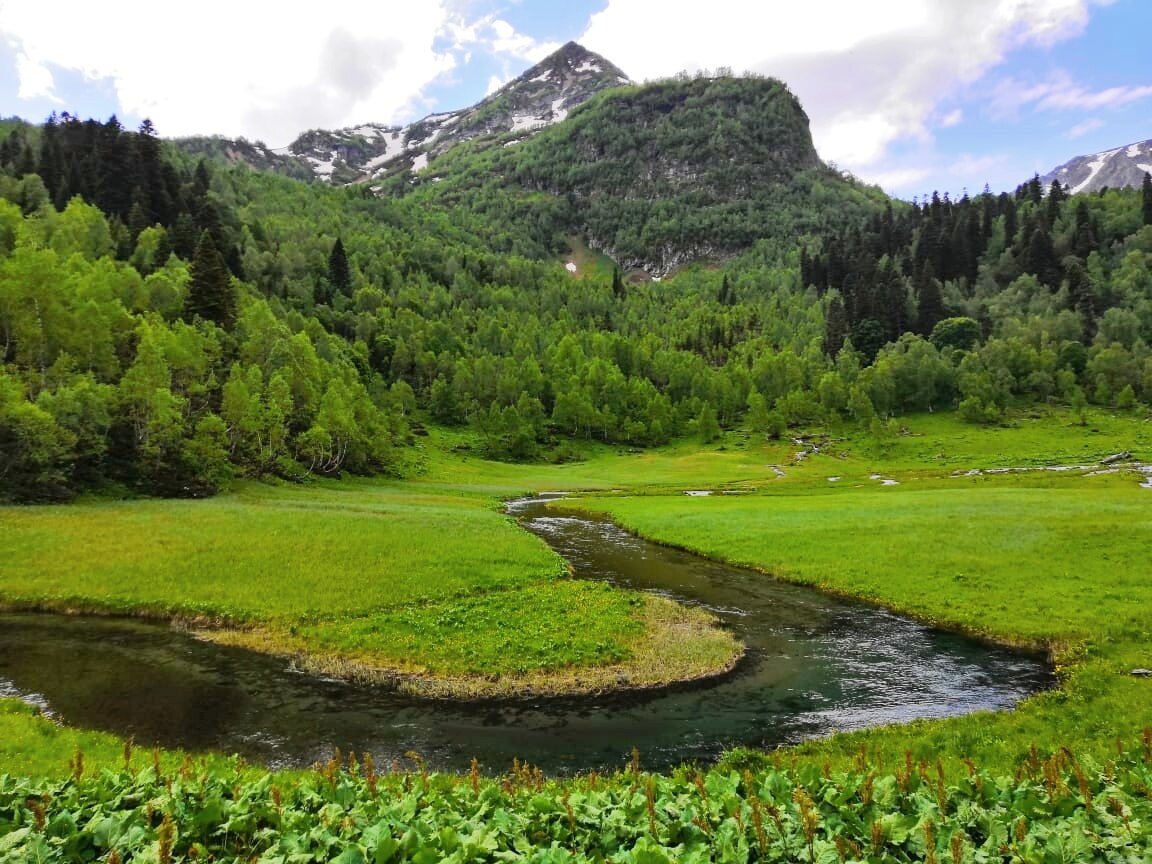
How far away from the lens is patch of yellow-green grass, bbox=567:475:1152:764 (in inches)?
829

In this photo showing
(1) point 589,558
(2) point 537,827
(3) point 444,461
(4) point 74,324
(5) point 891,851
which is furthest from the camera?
(3) point 444,461

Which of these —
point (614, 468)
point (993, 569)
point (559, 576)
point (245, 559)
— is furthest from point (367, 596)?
point (614, 468)

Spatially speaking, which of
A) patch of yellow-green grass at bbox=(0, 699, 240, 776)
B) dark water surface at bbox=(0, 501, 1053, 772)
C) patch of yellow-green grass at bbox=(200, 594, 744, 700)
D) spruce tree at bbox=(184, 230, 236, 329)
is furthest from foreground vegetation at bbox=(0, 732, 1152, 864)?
spruce tree at bbox=(184, 230, 236, 329)

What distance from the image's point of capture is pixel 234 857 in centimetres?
781

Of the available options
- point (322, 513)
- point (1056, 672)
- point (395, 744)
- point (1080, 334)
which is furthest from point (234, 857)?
point (1080, 334)

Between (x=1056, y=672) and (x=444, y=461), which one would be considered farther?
(x=444, y=461)

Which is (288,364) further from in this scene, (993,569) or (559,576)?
(993,569)

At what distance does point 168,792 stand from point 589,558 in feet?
141

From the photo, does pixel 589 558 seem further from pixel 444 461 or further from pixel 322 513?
pixel 444 461

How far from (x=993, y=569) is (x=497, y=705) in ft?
114

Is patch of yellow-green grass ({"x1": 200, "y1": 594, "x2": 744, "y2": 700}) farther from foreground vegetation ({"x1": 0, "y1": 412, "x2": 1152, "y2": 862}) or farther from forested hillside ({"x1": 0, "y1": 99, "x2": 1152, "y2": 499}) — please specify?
forested hillside ({"x1": 0, "y1": 99, "x2": 1152, "y2": 499})

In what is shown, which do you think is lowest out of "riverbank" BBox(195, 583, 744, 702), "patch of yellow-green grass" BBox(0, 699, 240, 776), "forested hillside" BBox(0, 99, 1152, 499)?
"riverbank" BBox(195, 583, 744, 702)

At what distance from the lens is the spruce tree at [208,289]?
311ft

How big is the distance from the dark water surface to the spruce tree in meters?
76.8
